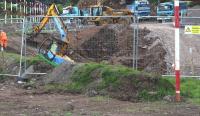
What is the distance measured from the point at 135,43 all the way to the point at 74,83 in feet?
13.7

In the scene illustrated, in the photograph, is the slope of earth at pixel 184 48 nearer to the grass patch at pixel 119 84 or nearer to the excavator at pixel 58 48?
the grass patch at pixel 119 84

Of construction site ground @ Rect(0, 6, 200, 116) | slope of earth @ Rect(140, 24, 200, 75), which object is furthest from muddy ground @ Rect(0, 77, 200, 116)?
slope of earth @ Rect(140, 24, 200, 75)

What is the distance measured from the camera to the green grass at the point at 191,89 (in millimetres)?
14076

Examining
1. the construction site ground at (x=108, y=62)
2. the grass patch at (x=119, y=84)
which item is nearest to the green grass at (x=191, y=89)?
the grass patch at (x=119, y=84)

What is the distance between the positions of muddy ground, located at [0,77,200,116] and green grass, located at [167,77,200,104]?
103 centimetres

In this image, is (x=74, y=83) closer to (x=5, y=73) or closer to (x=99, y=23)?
(x=5, y=73)

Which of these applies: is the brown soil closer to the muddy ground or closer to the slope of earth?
the slope of earth

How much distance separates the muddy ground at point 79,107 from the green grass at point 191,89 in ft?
3.38

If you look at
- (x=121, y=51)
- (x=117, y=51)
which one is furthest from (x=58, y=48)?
(x=117, y=51)

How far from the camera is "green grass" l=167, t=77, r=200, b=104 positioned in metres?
14.1

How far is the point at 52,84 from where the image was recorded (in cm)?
1655

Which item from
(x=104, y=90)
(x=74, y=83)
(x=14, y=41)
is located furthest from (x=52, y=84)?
(x=14, y=41)

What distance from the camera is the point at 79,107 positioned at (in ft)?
41.0

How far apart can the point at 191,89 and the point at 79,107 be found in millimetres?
3893
